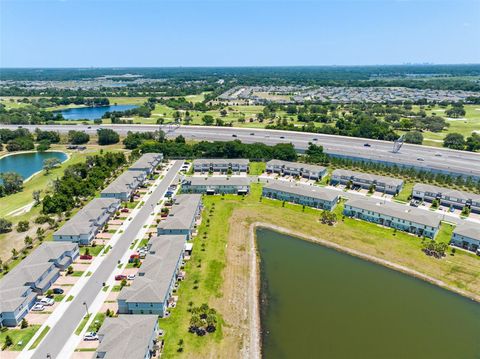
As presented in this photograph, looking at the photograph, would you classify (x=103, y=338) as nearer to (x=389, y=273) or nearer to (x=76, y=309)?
(x=76, y=309)

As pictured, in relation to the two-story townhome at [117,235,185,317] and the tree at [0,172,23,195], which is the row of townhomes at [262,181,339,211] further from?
the tree at [0,172,23,195]

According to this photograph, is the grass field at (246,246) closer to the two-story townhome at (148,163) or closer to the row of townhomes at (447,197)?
the row of townhomes at (447,197)

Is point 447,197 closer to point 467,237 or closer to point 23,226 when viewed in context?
point 467,237

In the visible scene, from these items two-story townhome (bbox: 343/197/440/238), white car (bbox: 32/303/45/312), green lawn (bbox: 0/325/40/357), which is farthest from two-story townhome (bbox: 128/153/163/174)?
two-story townhome (bbox: 343/197/440/238)

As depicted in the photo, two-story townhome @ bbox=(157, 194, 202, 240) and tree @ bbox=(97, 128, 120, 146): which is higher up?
tree @ bbox=(97, 128, 120, 146)

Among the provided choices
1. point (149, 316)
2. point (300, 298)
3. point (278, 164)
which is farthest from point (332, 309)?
point (278, 164)

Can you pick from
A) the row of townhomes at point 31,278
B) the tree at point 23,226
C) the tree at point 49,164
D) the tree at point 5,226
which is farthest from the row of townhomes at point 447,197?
the tree at point 49,164
